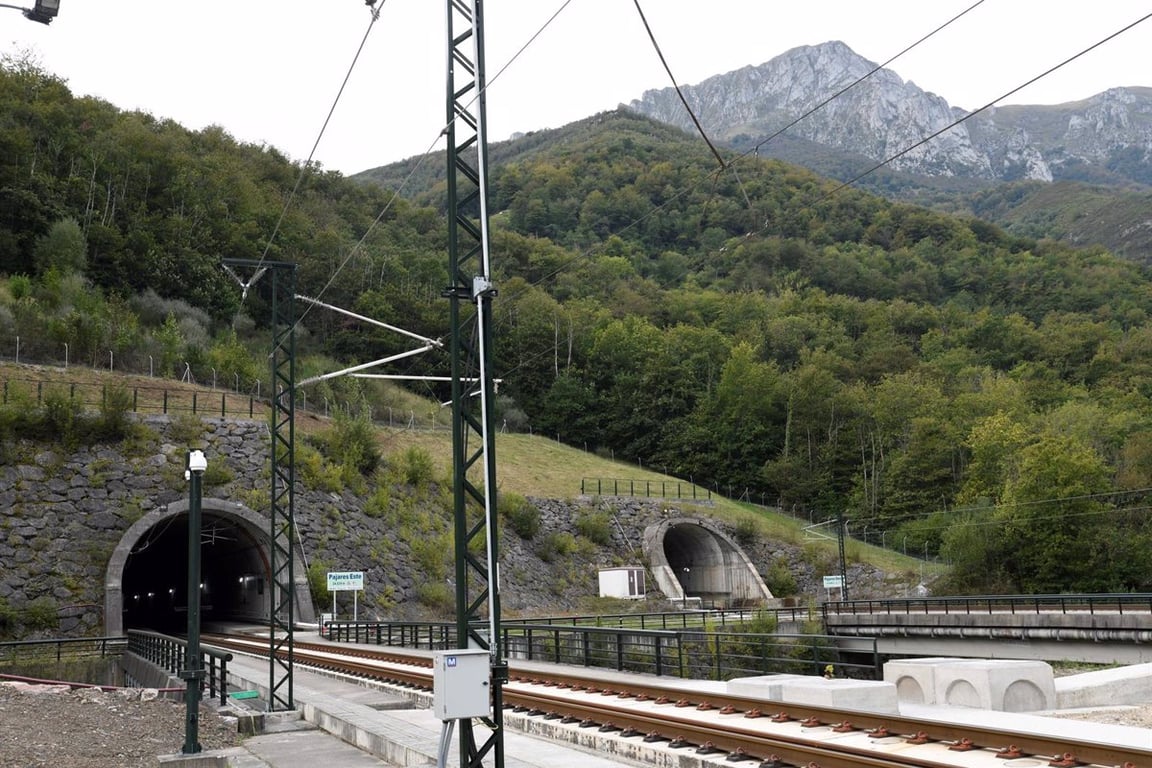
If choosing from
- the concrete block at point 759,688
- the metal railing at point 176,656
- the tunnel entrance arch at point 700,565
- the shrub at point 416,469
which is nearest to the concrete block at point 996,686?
the concrete block at point 759,688

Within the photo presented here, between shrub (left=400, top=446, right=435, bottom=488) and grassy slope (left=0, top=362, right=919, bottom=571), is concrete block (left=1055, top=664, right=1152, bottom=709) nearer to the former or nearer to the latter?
shrub (left=400, top=446, right=435, bottom=488)

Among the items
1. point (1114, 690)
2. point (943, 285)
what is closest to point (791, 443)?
point (943, 285)

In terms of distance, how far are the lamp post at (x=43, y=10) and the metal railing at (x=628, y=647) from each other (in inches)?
574

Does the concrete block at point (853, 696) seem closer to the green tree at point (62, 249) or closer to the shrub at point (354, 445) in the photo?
the shrub at point (354, 445)

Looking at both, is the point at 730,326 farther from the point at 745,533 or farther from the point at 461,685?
the point at 461,685

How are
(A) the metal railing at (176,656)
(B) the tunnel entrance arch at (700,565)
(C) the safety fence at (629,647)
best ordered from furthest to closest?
(B) the tunnel entrance arch at (700,565) → (C) the safety fence at (629,647) → (A) the metal railing at (176,656)

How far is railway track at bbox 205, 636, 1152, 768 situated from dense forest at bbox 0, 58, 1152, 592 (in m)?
35.7

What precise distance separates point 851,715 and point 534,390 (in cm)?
8103

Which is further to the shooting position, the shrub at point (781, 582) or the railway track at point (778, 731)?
the shrub at point (781, 582)

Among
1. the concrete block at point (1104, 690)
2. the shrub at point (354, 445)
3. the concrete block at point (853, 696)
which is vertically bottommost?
the concrete block at point (1104, 690)

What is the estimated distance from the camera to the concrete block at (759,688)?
14734 millimetres

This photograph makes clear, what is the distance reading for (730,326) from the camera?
10925 centimetres

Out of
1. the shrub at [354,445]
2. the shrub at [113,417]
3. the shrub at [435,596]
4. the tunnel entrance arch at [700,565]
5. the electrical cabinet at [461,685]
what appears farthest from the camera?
the tunnel entrance arch at [700,565]

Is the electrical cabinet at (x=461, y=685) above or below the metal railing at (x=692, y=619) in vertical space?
above
